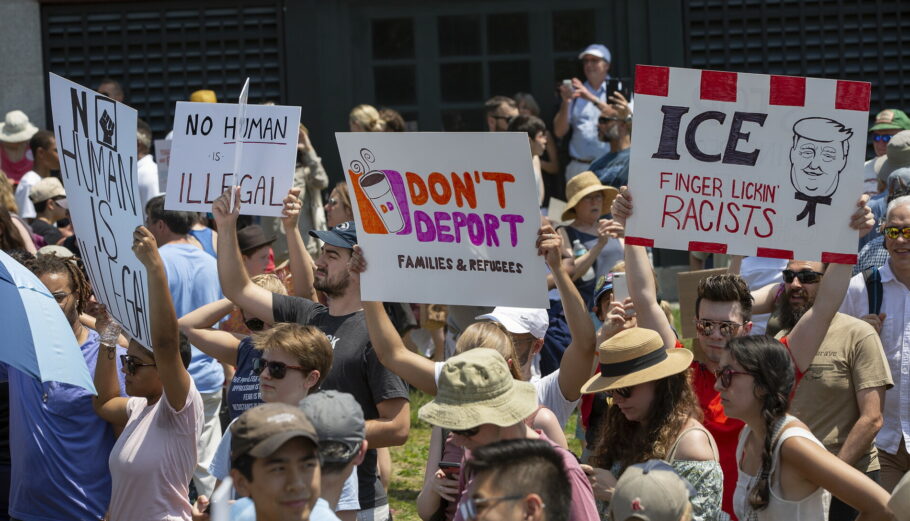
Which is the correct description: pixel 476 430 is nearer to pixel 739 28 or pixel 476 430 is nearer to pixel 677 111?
pixel 677 111

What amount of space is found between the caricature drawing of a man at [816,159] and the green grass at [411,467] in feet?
10.2

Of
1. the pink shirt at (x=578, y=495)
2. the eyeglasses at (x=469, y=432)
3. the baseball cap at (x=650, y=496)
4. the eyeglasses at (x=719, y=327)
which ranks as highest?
the eyeglasses at (x=719, y=327)

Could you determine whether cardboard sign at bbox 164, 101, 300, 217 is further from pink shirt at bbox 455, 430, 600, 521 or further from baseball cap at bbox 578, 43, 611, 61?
baseball cap at bbox 578, 43, 611, 61

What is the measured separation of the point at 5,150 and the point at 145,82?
5.77 ft

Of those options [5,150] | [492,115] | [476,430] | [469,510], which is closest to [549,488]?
[469,510]

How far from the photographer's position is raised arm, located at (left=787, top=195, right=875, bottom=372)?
499 cm

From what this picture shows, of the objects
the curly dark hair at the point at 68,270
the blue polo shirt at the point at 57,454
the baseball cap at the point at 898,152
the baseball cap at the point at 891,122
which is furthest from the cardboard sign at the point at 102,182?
the baseball cap at the point at 891,122

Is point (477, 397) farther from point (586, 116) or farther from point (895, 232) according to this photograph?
point (586, 116)

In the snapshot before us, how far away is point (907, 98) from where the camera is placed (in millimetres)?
12289

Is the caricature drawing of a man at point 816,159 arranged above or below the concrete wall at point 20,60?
below

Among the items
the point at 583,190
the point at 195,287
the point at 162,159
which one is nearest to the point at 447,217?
the point at 195,287

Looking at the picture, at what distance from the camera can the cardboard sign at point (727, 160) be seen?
206 inches

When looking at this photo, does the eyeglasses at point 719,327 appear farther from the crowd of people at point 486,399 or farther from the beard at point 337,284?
the beard at point 337,284

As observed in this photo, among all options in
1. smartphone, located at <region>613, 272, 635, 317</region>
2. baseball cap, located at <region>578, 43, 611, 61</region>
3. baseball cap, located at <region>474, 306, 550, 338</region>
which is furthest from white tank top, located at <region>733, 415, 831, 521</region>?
baseball cap, located at <region>578, 43, 611, 61</region>
